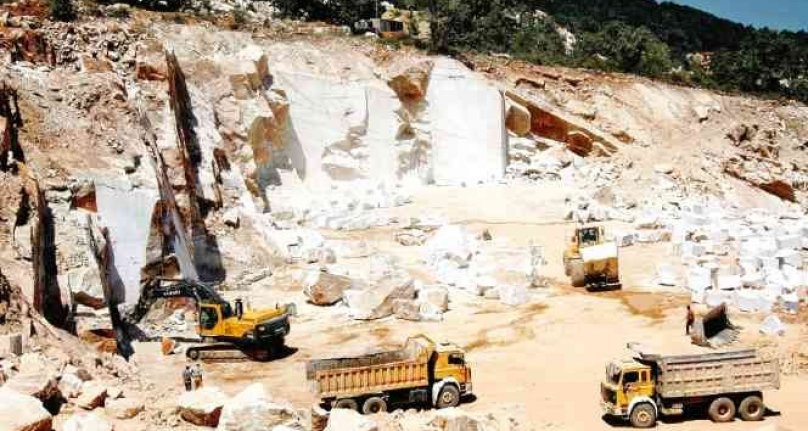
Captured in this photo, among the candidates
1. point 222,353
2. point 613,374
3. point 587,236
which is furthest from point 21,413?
point 587,236

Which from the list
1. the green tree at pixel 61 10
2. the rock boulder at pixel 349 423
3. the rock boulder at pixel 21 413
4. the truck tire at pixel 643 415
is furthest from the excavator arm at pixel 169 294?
the green tree at pixel 61 10

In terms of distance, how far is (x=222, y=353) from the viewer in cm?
1700

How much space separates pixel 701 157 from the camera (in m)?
40.4

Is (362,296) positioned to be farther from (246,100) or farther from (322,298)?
(246,100)

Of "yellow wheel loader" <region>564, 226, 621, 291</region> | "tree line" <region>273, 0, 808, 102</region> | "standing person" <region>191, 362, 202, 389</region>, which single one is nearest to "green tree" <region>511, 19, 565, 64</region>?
"tree line" <region>273, 0, 808, 102</region>

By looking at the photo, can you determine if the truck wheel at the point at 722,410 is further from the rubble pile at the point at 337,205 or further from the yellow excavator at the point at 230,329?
the rubble pile at the point at 337,205

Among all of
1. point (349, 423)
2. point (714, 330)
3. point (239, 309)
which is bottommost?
point (714, 330)

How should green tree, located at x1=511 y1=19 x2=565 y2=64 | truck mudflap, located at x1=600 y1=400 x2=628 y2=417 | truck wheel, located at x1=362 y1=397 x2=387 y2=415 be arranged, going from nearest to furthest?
truck mudflap, located at x1=600 y1=400 x2=628 y2=417
truck wheel, located at x1=362 y1=397 x2=387 y2=415
green tree, located at x1=511 y1=19 x2=565 y2=64

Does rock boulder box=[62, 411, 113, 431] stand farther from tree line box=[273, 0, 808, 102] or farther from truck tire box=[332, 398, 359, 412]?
tree line box=[273, 0, 808, 102]

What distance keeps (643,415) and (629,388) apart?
1.50 feet

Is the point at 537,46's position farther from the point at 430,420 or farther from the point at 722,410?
the point at 430,420

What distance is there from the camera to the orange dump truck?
1326 centimetres

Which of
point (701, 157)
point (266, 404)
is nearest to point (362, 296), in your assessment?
point (266, 404)

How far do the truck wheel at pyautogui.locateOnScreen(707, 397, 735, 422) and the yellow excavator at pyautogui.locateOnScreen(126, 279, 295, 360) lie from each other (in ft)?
26.9
